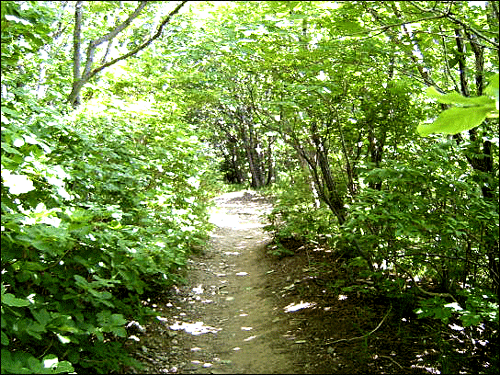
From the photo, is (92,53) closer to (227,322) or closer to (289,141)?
(289,141)

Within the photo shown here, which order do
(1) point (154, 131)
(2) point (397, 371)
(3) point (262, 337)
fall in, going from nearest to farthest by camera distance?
(2) point (397, 371), (3) point (262, 337), (1) point (154, 131)

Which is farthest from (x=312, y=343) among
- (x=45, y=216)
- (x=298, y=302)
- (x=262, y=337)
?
(x=45, y=216)

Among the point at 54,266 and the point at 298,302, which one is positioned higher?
the point at 54,266

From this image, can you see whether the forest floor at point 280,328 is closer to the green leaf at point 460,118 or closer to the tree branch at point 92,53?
the green leaf at point 460,118

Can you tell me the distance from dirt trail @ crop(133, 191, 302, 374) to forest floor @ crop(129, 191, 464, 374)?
1 centimetres

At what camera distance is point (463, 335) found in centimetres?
409

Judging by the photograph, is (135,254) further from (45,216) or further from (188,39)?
(188,39)

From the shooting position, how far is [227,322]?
16.5 feet

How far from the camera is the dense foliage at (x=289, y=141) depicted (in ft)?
8.65

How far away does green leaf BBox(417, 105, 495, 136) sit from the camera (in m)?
1.42

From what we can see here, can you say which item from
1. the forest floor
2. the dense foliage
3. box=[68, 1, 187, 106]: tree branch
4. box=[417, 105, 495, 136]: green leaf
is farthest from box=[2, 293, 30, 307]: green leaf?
box=[68, 1, 187, 106]: tree branch

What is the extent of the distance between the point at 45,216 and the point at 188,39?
5.23 meters

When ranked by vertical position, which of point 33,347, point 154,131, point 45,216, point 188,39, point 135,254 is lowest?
point 33,347

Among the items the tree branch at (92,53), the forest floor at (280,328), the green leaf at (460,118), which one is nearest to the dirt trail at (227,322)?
the forest floor at (280,328)
